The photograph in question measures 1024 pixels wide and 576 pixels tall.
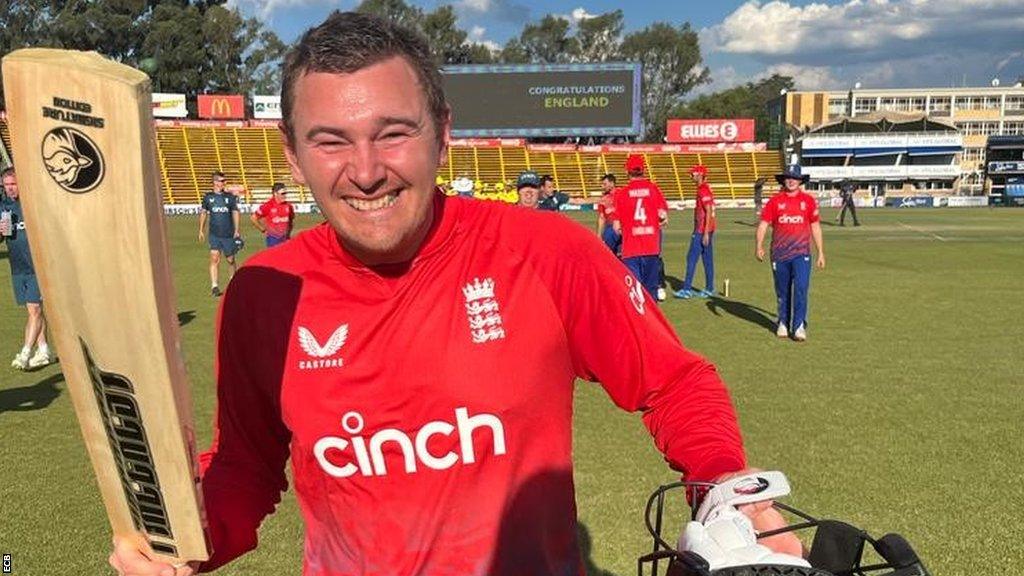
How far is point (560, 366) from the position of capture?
5.74ft

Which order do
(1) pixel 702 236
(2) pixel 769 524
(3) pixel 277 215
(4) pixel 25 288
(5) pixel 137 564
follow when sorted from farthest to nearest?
(3) pixel 277 215 → (1) pixel 702 236 → (4) pixel 25 288 → (5) pixel 137 564 → (2) pixel 769 524

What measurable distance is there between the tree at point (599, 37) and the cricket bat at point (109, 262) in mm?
83758

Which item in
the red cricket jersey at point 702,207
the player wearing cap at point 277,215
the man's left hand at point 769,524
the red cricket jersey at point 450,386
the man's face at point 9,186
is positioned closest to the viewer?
the man's left hand at point 769,524

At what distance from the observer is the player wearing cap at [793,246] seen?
9695mm

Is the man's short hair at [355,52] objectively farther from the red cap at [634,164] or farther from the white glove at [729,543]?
the red cap at [634,164]

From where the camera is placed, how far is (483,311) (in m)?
1.73

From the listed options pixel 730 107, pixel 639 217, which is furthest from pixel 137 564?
pixel 730 107

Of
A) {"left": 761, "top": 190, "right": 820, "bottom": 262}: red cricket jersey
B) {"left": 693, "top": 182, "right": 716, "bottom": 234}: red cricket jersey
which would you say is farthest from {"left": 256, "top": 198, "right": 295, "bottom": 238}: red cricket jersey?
{"left": 761, "top": 190, "right": 820, "bottom": 262}: red cricket jersey

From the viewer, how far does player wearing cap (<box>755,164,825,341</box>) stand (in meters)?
9.70

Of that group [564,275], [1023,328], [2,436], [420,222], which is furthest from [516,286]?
[1023,328]

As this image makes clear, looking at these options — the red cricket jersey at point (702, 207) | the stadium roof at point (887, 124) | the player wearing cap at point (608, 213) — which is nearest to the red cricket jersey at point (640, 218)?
the player wearing cap at point (608, 213)

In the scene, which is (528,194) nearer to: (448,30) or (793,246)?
(793,246)

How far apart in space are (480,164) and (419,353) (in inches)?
1976

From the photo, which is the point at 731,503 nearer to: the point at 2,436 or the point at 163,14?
the point at 2,436
